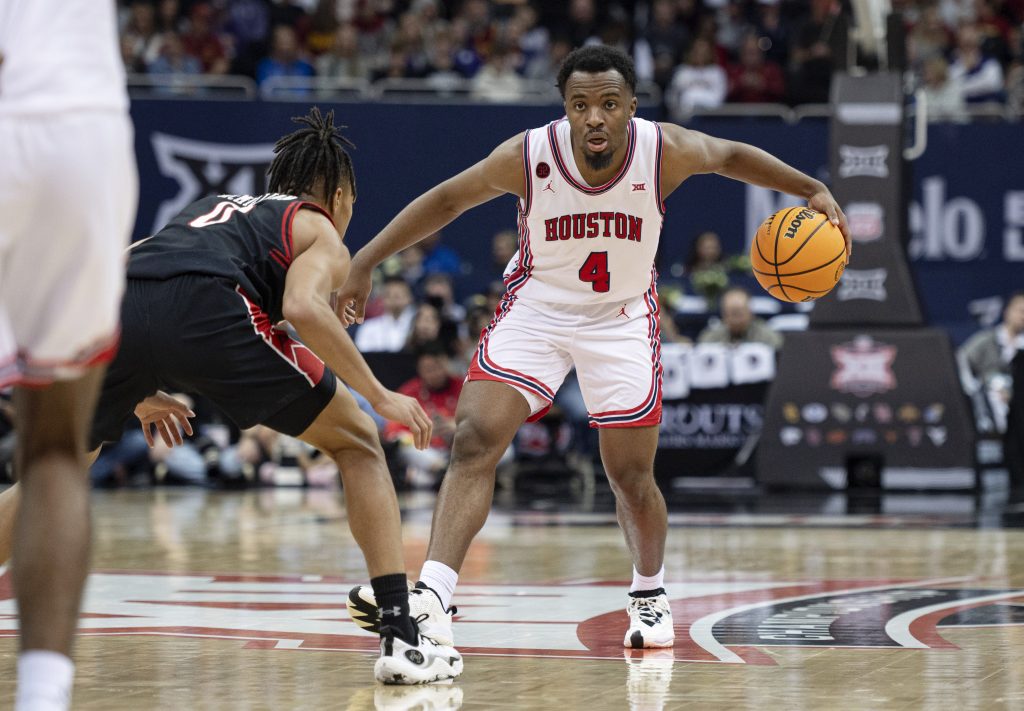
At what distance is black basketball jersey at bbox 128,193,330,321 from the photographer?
4527 mm

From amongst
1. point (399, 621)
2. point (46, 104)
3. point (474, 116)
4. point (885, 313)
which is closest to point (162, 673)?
point (399, 621)

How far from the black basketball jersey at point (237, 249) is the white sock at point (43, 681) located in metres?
1.75

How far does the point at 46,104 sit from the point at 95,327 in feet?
1.40

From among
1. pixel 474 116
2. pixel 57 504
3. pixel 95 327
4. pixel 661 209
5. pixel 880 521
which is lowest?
pixel 880 521

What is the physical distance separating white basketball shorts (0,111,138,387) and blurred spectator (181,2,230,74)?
13.9 metres

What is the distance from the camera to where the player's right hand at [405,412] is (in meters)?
4.05

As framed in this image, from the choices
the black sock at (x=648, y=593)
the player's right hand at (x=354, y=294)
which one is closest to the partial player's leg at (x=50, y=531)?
the player's right hand at (x=354, y=294)

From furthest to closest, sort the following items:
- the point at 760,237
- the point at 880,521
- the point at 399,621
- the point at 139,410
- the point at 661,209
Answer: the point at 880,521
the point at 760,237
the point at 661,209
the point at 139,410
the point at 399,621

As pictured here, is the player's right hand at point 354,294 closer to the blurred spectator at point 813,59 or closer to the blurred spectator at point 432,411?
the blurred spectator at point 432,411

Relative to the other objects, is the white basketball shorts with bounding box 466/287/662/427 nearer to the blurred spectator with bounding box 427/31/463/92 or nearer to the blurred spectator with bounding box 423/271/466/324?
the blurred spectator with bounding box 423/271/466/324

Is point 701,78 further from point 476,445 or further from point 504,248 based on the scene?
point 476,445

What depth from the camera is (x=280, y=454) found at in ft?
42.9

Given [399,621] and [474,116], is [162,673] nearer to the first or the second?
[399,621]

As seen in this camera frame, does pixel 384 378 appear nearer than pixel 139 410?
No
